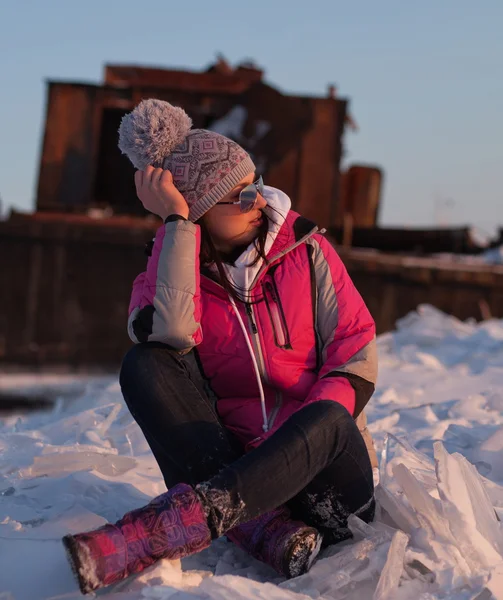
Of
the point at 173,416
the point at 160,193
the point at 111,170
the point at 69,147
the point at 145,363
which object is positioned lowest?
the point at 173,416

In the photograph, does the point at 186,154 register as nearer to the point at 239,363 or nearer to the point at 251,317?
the point at 251,317

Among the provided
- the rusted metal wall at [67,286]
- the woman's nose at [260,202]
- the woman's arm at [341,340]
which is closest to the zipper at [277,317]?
the woman's arm at [341,340]

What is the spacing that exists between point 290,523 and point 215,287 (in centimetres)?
66

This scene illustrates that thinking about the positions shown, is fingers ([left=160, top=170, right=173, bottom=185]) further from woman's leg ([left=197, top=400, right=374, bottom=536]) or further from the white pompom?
woman's leg ([left=197, top=400, right=374, bottom=536])

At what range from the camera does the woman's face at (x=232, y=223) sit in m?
2.24

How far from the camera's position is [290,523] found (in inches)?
75.6

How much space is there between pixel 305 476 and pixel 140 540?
1.37 ft

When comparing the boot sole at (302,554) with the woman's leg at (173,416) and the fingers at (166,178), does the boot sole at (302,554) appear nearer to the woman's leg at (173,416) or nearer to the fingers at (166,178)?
the woman's leg at (173,416)

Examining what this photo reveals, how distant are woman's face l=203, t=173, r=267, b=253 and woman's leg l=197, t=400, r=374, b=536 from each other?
0.60m

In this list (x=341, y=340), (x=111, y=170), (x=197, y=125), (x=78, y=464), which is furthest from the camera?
(x=111, y=170)

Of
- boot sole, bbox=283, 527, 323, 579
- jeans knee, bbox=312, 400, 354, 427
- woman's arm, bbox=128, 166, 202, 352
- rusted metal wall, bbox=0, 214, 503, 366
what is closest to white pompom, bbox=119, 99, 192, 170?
woman's arm, bbox=128, 166, 202, 352

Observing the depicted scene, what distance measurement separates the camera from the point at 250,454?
1.83 m

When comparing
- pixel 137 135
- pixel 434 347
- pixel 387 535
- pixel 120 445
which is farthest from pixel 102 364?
pixel 387 535

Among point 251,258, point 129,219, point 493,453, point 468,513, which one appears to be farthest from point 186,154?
point 129,219
